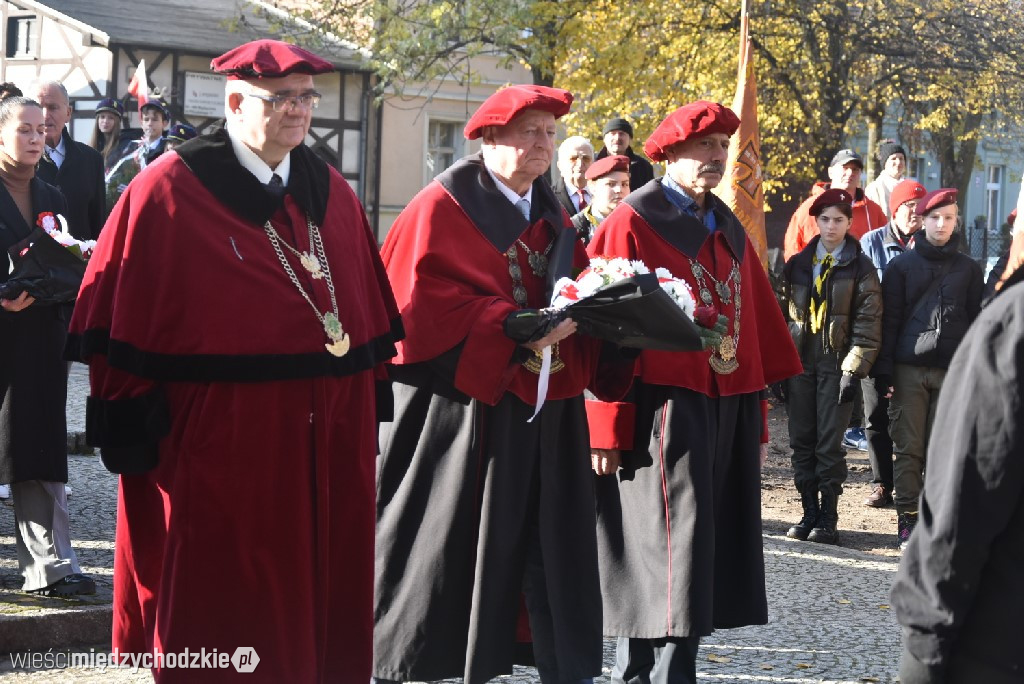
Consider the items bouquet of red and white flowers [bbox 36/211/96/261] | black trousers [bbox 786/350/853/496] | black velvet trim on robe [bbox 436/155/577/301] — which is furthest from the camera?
black trousers [bbox 786/350/853/496]

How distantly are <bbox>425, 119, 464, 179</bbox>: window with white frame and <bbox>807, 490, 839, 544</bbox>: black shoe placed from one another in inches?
892

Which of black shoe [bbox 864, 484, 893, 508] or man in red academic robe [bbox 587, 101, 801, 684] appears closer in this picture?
man in red academic robe [bbox 587, 101, 801, 684]

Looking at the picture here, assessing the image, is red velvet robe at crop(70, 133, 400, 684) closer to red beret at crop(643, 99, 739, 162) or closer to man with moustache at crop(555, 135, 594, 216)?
red beret at crop(643, 99, 739, 162)

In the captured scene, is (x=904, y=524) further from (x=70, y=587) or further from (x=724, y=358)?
(x=70, y=587)

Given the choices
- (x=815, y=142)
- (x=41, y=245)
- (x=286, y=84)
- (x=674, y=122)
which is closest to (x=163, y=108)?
(x=41, y=245)

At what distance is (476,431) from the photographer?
5.00m

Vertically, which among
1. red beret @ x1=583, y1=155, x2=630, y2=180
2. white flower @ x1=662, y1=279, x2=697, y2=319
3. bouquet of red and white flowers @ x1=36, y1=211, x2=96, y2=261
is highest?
red beret @ x1=583, y1=155, x2=630, y2=180

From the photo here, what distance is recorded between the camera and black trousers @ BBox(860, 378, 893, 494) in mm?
9750

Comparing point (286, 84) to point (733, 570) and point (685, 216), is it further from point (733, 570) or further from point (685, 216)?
point (733, 570)

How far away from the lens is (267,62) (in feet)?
13.9

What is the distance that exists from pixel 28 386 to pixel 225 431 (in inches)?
92.8

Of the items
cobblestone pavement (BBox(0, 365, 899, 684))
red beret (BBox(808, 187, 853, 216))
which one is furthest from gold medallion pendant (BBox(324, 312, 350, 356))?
red beret (BBox(808, 187, 853, 216))

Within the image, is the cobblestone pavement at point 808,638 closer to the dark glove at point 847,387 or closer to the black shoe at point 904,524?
the black shoe at point 904,524

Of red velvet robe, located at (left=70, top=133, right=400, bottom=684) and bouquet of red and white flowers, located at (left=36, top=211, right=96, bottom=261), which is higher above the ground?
bouquet of red and white flowers, located at (left=36, top=211, right=96, bottom=261)
